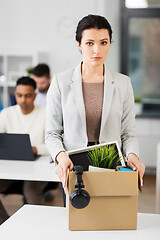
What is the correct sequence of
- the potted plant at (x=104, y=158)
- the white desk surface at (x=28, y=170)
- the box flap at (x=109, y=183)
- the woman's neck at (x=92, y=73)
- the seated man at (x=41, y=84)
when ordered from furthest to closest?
the seated man at (x=41, y=84) < the white desk surface at (x=28, y=170) < the woman's neck at (x=92, y=73) < the potted plant at (x=104, y=158) < the box flap at (x=109, y=183)

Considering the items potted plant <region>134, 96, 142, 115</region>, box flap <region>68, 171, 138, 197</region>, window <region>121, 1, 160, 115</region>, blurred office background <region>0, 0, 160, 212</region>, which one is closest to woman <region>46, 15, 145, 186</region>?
box flap <region>68, 171, 138, 197</region>

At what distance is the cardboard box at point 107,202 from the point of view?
1.29 metres

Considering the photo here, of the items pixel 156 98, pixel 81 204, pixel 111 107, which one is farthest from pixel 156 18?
pixel 81 204

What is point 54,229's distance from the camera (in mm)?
1350

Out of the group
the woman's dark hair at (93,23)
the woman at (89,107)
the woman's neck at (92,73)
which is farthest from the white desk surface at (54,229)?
the woman's dark hair at (93,23)

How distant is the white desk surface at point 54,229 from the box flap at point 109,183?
150 mm

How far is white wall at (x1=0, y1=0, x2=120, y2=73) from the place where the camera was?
14.9 ft

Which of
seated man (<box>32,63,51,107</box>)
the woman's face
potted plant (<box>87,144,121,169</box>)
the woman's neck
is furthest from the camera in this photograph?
seated man (<box>32,63,51,107</box>)

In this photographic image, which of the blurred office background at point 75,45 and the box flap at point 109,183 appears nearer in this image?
the box flap at point 109,183

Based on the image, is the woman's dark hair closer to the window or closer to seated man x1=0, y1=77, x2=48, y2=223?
seated man x1=0, y1=77, x2=48, y2=223

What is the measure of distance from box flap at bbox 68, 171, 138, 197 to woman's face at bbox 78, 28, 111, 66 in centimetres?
52

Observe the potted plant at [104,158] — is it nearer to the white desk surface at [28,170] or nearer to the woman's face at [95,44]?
the woman's face at [95,44]

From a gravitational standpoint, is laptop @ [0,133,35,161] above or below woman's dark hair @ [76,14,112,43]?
below

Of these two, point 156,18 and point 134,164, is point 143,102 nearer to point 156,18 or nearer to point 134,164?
point 156,18
